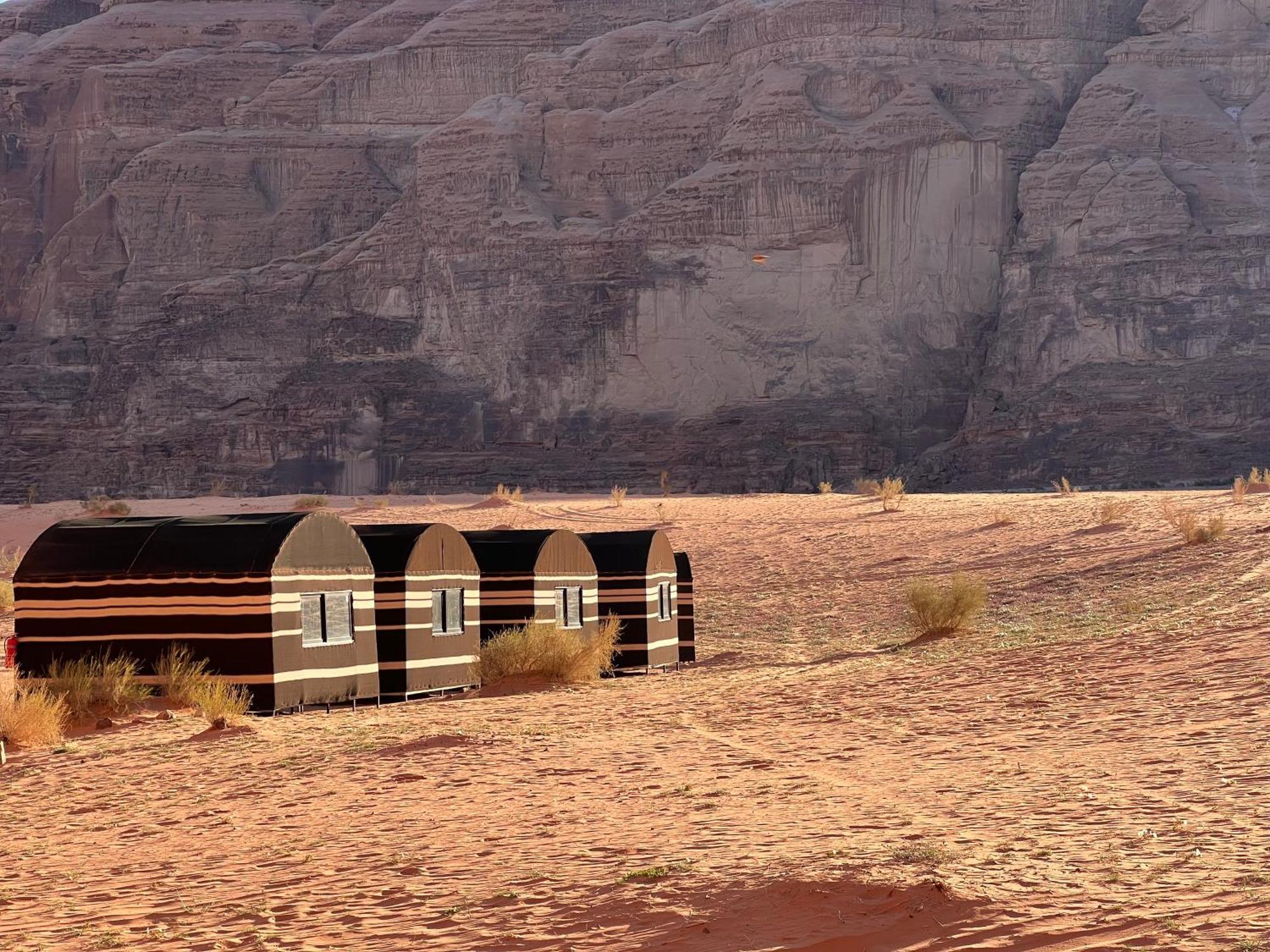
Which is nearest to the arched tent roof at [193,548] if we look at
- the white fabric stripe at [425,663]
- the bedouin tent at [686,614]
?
the white fabric stripe at [425,663]

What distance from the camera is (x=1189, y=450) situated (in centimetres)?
6925

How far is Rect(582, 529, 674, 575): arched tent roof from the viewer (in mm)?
24203

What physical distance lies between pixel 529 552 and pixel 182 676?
598cm

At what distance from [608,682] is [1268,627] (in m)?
7.38

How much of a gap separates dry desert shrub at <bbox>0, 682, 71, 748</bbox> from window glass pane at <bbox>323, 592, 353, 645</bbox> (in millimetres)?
2924

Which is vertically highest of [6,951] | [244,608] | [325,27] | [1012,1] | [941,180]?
[325,27]

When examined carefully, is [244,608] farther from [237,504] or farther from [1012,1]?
[1012,1]

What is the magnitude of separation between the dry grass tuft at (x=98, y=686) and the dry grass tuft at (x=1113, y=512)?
2250cm

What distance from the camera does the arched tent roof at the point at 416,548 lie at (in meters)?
19.5

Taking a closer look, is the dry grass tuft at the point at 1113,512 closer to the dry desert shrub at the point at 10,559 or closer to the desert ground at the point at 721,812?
the desert ground at the point at 721,812

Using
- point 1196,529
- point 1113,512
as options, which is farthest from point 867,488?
point 1196,529

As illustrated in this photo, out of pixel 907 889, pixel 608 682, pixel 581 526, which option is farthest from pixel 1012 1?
pixel 907 889

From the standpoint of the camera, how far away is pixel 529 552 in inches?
877

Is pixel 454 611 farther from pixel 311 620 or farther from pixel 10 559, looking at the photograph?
pixel 10 559
